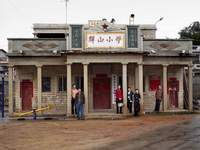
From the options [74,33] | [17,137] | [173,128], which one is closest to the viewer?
[17,137]

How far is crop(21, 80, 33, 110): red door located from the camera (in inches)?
1323

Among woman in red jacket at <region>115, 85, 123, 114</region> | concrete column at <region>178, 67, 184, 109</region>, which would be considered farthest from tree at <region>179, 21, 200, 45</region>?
woman in red jacket at <region>115, 85, 123, 114</region>

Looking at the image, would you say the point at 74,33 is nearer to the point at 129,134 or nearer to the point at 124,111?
the point at 124,111

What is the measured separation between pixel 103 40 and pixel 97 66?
3.26 meters

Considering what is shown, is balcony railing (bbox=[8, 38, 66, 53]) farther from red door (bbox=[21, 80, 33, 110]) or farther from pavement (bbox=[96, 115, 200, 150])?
pavement (bbox=[96, 115, 200, 150])

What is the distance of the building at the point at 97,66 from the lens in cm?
3092


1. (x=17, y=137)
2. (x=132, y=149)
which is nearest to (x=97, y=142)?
(x=132, y=149)

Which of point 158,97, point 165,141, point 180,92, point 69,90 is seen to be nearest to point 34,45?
point 69,90

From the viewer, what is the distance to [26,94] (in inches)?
1330

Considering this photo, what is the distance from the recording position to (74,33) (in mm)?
30875

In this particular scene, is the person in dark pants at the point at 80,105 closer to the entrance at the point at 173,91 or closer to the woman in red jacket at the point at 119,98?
the woman in red jacket at the point at 119,98

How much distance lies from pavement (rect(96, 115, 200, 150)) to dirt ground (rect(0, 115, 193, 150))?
0.52 meters

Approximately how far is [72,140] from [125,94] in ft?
44.3

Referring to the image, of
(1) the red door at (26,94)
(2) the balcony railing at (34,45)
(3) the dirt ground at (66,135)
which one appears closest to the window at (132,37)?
(2) the balcony railing at (34,45)
